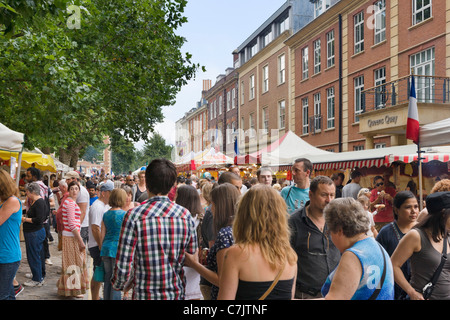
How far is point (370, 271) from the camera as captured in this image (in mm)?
2662

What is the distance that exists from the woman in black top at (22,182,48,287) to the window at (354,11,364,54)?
1920 centimetres

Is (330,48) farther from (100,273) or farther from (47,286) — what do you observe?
(100,273)

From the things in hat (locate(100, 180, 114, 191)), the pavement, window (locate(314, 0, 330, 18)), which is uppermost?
window (locate(314, 0, 330, 18))

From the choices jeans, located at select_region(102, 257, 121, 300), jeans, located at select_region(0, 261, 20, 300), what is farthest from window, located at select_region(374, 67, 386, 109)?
jeans, located at select_region(0, 261, 20, 300)

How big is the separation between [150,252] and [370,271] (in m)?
1.44

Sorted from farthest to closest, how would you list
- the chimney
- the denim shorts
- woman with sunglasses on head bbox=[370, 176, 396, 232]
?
the chimney → woman with sunglasses on head bbox=[370, 176, 396, 232] → the denim shorts

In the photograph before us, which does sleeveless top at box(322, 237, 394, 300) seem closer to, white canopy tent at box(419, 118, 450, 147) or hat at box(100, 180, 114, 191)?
white canopy tent at box(419, 118, 450, 147)

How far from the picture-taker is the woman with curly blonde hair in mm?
2674

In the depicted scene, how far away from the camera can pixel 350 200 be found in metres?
2.95

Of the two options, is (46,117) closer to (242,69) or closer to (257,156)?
(257,156)

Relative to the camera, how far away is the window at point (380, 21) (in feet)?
69.3

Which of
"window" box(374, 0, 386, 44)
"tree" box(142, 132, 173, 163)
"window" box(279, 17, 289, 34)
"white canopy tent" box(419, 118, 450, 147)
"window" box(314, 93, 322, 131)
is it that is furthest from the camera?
"tree" box(142, 132, 173, 163)

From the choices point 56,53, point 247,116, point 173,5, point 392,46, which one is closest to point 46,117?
point 56,53

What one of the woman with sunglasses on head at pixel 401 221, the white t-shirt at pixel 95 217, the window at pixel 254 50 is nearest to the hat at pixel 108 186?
the white t-shirt at pixel 95 217
